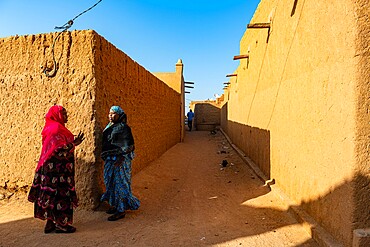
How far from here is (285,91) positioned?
444cm

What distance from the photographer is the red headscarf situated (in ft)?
10.3

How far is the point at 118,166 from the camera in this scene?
3693 millimetres

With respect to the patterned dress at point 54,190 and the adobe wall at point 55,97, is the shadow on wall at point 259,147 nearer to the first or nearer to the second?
the adobe wall at point 55,97

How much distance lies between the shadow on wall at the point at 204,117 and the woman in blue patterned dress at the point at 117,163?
19.6 metres

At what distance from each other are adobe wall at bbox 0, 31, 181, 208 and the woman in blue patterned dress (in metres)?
0.22

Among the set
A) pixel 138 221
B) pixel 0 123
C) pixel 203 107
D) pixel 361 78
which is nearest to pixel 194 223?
pixel 138 221

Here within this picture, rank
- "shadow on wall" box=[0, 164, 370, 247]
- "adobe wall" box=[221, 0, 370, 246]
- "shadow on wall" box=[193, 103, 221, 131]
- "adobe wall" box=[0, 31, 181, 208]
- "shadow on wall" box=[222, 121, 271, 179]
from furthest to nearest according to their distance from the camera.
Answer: "shadow on wall" box=[193, 103, 221, 131], "shadow on wall" box=[222, 121, 271, 179], "adobe wall" box=[0, 31, 181, 208], "shadow on wall" box=[0, 164, 370, 247], "adobe wall" box=[221, 0, 370, 246]

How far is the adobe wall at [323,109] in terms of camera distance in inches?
94.2

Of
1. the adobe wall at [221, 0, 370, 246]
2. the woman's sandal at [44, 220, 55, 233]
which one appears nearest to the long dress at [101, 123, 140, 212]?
the woman's sandal at [44, 220, 55, 233]

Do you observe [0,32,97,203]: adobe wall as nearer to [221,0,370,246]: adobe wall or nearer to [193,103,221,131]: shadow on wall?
[221,0,370,246]: adobe wall

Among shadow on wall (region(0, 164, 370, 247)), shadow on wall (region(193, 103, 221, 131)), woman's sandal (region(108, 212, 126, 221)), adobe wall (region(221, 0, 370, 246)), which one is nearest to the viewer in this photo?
adobe wall (region(221, 0, 370, 246))

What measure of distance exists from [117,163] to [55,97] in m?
1.38

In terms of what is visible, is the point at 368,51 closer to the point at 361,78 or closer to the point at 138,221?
the point at 361,78

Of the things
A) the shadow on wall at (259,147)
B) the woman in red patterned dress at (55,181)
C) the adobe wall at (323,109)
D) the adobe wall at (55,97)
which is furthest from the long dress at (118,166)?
the shadow on wall at (259,147)
